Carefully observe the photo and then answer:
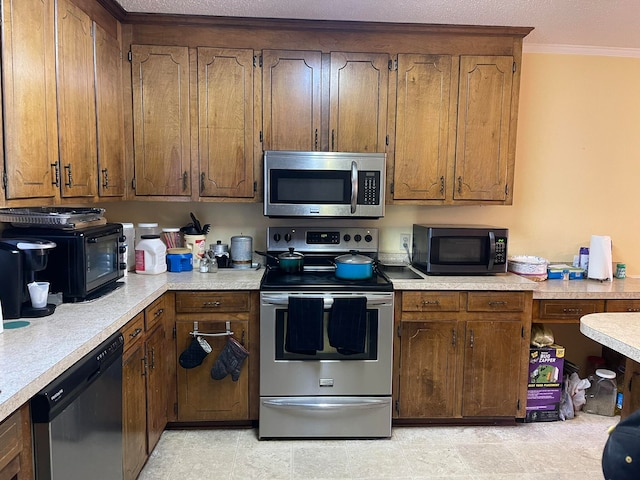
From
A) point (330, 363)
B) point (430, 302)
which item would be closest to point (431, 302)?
point (430, 302)

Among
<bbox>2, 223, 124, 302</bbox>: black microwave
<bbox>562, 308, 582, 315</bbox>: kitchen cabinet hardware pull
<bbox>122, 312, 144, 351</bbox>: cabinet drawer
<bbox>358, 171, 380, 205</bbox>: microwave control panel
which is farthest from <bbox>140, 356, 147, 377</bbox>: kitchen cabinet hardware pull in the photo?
<bbox>562, 308, 582, 315</bbox>: kitchen cabinet hardware pull

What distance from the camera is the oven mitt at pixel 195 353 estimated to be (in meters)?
2.53

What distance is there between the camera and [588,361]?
10.7 ft

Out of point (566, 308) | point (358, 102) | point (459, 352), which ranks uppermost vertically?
point (358, 102)

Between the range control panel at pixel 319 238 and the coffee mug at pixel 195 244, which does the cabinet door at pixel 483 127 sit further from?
the coffee mug at pixel 195 244

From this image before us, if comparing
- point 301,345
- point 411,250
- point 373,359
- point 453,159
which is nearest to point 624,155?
point 453,159

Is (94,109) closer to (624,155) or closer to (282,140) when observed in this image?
(282,140)

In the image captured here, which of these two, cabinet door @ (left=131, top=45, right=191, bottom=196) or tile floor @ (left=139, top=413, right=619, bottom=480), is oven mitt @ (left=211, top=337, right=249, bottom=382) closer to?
tile floor @ (left=139, top=413, right=619, bottom=480)

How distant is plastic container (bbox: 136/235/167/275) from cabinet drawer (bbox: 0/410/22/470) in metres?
1.58

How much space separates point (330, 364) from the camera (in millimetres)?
2566

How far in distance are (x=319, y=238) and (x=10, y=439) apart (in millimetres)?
2140

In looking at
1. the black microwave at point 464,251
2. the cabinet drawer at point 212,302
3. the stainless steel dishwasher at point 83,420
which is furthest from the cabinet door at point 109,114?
the black microwave at point 464,251

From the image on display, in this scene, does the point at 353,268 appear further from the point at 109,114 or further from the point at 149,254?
the point at 109,114

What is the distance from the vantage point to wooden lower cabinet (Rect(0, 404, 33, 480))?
1.11 meters
